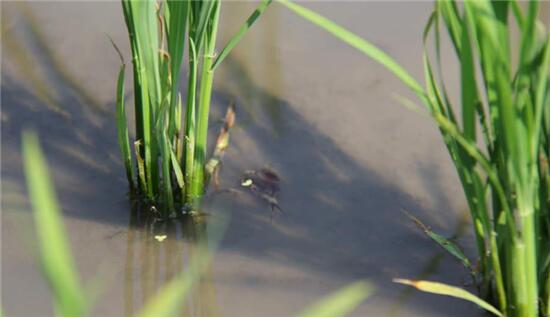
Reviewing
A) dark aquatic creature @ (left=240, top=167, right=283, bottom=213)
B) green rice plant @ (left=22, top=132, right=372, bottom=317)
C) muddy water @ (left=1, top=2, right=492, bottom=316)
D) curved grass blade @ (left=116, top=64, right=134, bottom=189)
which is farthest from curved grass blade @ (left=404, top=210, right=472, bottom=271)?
curved grass blade @ (left=116, top=64, right=134, bottom=189)

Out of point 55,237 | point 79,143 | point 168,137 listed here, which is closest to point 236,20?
point 79,143

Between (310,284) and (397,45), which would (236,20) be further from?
(310,284)

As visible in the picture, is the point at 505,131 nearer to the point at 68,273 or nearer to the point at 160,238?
the point at 68,273

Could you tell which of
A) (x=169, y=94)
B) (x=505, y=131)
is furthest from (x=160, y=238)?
(x=505, y=131)

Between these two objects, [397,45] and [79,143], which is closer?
[79,143]

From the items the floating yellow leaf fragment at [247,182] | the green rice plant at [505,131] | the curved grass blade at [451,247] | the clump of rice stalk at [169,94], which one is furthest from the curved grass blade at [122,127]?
the curved grass blade at [451,247]

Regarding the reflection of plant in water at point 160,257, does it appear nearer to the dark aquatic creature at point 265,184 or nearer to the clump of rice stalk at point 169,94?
the clump of rice stalk at point 169,94
